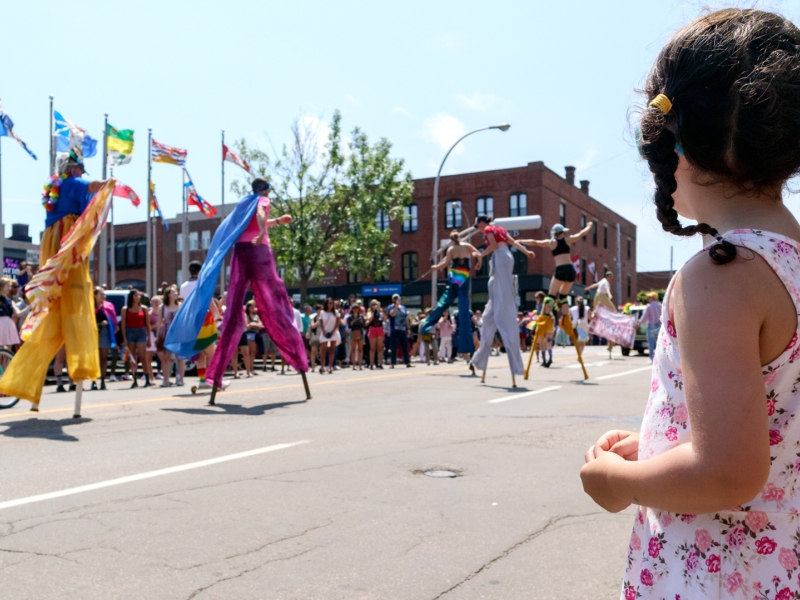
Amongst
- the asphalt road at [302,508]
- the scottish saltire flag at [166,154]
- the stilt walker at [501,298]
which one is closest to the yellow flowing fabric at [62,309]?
the asphalt road at [302,508]

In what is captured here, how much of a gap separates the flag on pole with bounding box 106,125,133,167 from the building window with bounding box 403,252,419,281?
29.5m

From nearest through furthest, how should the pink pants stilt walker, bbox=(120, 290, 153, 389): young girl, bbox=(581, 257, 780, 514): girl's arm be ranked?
bbox=(581, 257, 780, 514): girl's arm, the pink pants stilt walker, bbox=(120, 290, 153, 389): young girl

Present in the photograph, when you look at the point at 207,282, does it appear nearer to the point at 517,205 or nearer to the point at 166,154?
the point at 166,154

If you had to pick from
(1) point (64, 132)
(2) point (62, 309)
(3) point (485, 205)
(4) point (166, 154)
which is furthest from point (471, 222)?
(2) point (62, 309)

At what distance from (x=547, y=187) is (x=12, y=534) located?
51.4m

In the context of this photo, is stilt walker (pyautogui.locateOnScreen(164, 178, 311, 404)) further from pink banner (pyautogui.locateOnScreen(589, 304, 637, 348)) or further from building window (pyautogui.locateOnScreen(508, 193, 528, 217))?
building window (pyautogui.locateOnScreen(508, 193, 528, 217))

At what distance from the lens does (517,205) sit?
53375mm

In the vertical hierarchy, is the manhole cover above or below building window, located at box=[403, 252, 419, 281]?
below

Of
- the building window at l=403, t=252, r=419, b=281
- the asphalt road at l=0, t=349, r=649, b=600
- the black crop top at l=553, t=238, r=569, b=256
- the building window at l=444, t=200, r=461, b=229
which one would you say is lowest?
the asphalt road at l=0, t=349, r=649, b=600

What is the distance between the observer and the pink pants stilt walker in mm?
9852

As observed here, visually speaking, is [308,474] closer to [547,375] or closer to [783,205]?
[783,205]

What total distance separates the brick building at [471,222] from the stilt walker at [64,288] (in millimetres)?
40170

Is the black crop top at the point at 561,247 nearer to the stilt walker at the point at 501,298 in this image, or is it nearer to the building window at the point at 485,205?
the stilt walker at the point at 501,298

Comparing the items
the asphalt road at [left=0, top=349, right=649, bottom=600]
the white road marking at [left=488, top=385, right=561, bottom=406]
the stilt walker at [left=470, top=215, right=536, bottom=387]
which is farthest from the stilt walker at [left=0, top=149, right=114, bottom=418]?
the stilt walker at [left=470, top=215, right=536, bottom=387]
